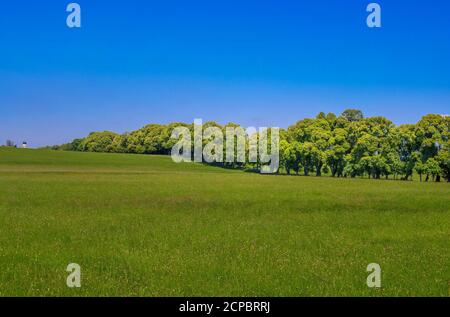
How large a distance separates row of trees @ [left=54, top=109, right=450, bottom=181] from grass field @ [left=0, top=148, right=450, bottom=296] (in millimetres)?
60796

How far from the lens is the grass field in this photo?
1369 cm

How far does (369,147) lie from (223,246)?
3608 inches

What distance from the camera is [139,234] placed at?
22.7 metres

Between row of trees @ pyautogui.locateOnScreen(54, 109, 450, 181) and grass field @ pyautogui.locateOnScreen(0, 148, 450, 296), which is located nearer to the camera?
grass field @ pyautogui.locateOnScreen(0, 148, 450, 296)

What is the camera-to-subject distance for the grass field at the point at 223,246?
13688 millimetres

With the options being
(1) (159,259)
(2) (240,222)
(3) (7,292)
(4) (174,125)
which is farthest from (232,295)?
(4) (174,125)

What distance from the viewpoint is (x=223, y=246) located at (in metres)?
19.7

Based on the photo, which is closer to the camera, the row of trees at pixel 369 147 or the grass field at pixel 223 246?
the grass field at pixel 223 246

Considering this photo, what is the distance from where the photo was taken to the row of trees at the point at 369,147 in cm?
9406

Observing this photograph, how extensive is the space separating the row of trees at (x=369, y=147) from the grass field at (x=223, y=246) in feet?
199

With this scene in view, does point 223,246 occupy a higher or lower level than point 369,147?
lower

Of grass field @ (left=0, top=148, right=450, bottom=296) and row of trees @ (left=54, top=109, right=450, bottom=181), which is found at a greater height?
row of trees @ (left=54, top=109, right=450, bottom=181)

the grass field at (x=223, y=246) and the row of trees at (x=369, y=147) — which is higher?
the row of trees at (x=369, y=147)

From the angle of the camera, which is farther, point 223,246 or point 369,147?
point 369,147
